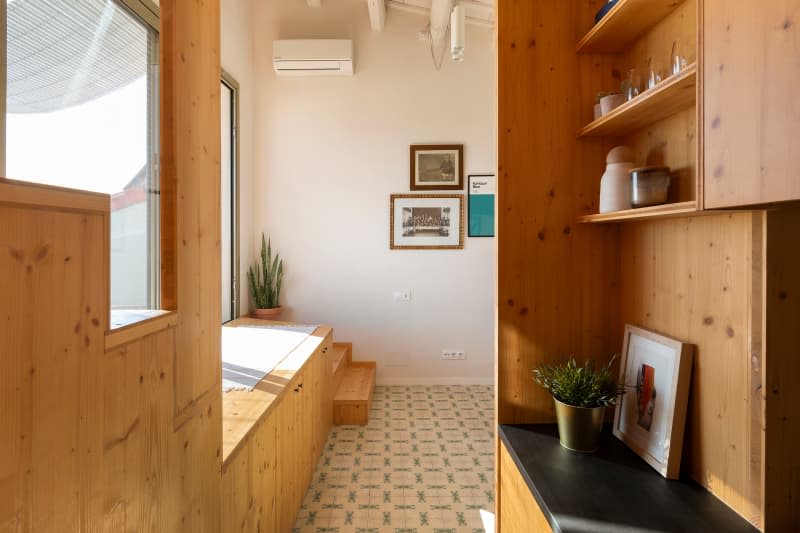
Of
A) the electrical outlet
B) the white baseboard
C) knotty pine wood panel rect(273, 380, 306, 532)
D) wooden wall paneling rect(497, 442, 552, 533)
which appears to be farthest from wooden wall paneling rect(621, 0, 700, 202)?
the white baseboard

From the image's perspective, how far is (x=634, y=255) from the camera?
1.49 m

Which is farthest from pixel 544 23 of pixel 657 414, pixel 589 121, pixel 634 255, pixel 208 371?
pixel 208 371

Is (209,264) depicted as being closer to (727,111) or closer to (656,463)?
(727,111)

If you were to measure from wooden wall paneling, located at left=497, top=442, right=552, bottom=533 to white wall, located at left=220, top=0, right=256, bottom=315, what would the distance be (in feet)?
9.94

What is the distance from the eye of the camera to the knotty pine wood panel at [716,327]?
1013 mm

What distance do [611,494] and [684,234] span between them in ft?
2.52

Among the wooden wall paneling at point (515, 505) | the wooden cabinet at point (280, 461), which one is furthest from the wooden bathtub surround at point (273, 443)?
the wooden wall paneling at point (515, 505)

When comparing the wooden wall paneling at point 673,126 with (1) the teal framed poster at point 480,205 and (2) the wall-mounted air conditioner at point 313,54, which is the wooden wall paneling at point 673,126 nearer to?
(1) the teal framed poster at point 480,205

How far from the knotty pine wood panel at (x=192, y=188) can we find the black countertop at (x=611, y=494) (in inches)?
39.6

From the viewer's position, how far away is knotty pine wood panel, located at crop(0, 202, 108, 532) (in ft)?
1.99

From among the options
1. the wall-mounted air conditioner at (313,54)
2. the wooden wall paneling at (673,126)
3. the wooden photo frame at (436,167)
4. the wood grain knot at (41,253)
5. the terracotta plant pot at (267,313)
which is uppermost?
the wall-mounted air conditioner at (313,54)

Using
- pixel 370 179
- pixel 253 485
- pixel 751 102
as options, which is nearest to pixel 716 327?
pixel 751 102

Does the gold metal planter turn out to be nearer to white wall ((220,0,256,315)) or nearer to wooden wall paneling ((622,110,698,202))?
wooden wall paneling ((622,110,698,202))

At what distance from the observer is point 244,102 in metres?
3.94
